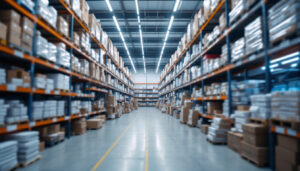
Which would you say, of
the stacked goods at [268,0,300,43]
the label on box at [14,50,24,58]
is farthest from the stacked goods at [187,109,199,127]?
the label on box at [14,50,24,58]

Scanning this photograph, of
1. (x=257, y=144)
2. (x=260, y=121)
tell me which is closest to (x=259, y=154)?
(x=257, y=144)

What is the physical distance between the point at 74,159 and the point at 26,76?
208 cm

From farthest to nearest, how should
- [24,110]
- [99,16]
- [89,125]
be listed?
[99,16] < [89,125] < [24,110]

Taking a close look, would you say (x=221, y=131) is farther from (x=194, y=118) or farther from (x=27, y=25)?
(x=27, y=25)

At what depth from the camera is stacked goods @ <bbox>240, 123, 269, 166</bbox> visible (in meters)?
2.99

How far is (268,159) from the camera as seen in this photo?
9.90 ft

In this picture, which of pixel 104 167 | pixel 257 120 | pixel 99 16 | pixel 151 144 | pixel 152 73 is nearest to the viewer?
pixel 104 167

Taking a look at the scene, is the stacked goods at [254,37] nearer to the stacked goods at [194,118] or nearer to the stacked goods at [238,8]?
the stacked goods at [238,8]

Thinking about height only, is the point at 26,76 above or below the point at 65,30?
below

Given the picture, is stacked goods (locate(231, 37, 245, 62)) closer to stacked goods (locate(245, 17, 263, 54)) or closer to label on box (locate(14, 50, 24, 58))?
stacked goods (locate(245, 17, 263, 54))

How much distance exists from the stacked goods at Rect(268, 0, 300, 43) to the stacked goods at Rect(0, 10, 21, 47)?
499 cm

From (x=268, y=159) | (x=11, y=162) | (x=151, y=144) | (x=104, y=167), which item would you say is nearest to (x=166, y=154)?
(x=151, y=144)

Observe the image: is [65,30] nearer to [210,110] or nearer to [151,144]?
[151,144]

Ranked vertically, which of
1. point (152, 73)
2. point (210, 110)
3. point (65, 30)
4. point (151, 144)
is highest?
point (152, 73)
